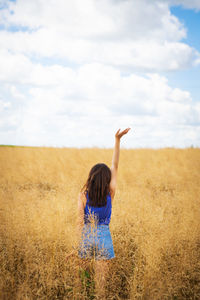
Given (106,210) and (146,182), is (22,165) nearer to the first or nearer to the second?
(146,182)

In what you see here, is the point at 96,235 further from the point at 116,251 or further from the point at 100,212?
the point at 116,251

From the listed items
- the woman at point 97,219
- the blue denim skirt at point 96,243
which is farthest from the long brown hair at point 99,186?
the blue denim skirt at point 96,243

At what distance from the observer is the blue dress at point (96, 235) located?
2.52 m

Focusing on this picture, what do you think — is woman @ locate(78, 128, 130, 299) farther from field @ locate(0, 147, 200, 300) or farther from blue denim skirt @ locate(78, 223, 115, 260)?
field @ locate(0, 147, 200, 300)

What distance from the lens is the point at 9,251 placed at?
3189 mm

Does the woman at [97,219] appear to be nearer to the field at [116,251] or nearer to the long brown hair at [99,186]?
the long brown hair at [99,186]

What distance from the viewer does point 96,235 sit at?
259cm

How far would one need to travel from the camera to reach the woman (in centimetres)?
251

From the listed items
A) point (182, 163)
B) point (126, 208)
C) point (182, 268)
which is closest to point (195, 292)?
point (182, 268)

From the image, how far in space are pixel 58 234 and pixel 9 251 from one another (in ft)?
2.32

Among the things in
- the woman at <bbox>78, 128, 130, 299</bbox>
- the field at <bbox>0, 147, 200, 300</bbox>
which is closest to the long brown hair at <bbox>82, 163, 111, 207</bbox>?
the woman at <bbox>78, 128, 130, 299</bbox>

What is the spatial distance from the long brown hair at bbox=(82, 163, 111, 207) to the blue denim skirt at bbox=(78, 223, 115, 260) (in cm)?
29

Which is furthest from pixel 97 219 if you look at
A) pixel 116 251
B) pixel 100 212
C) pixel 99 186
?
pixel 116 251

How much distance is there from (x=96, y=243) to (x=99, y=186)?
66 cm
